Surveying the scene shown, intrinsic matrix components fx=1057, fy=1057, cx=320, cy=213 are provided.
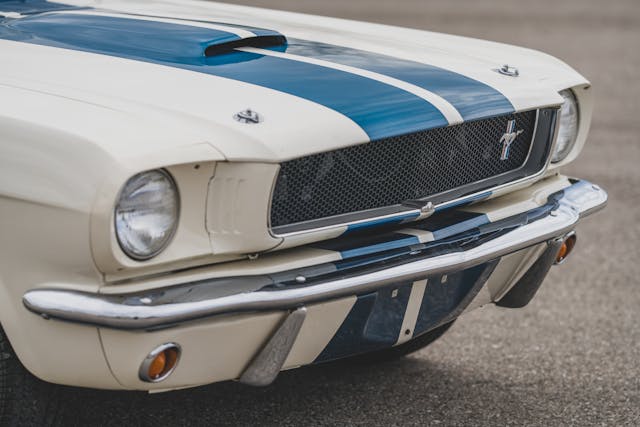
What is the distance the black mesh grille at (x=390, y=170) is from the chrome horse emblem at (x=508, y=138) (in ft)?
0.03

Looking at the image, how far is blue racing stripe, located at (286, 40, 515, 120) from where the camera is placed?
2820 mm

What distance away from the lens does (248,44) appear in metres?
3.05

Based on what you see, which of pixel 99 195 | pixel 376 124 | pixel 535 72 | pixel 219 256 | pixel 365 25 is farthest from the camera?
pixel 365 25

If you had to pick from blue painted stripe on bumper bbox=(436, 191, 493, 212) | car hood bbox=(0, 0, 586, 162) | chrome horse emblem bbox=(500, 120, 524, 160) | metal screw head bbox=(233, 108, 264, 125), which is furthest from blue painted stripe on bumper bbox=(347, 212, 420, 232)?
chrome horse emblem bbox=(500, 120, 524, 160)

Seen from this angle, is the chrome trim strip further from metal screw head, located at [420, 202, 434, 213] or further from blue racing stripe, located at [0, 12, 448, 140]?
blue racing stripe, located at [0, 12, 448, 140]

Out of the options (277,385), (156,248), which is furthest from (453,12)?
(156,248)

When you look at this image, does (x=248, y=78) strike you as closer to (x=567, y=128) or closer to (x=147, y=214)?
(x=147, y=214)

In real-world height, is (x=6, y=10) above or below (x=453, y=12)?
above

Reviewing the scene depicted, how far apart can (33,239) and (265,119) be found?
58cm

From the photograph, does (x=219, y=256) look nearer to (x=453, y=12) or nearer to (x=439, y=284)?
(x=439, y=284)

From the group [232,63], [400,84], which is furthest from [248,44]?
[400,84]

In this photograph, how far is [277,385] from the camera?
3350 mm

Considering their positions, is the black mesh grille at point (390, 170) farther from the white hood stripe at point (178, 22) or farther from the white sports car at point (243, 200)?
the white hood stripe at point (178, 22)

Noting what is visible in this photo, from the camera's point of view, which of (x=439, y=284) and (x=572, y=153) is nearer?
(x=439, y=284)
